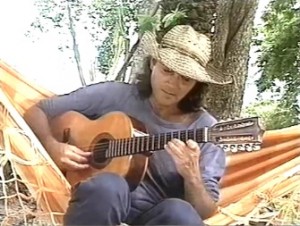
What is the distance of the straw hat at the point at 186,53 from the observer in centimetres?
125

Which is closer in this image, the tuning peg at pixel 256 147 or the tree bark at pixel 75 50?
the tuning peg at pixel 256 147

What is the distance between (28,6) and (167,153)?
448 mm

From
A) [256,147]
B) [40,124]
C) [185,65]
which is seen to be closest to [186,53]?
[185,65]

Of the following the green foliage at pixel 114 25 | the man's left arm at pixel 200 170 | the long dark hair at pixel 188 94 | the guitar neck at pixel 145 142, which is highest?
the green foliage at pixel 114 25

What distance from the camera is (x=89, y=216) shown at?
1.20 metres

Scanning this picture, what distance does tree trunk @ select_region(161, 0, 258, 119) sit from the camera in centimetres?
129

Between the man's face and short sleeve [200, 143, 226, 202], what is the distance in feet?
0.39

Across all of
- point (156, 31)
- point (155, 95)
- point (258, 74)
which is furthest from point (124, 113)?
point (258, 74)

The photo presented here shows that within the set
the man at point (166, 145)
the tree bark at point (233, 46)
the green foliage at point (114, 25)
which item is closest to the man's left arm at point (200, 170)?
the man at point (166, 145)

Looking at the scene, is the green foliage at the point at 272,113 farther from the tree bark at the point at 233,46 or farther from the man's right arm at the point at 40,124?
the man's right arm at the point at 40,124

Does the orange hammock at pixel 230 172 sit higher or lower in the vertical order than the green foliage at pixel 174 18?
lower

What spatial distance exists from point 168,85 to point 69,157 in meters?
0.25

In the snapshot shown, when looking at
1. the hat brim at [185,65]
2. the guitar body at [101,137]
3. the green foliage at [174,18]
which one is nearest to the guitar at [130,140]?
the guitar body at [101,137]

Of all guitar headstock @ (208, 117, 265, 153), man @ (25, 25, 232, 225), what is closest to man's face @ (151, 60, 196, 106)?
man @ (25, 25, 232, 225)
